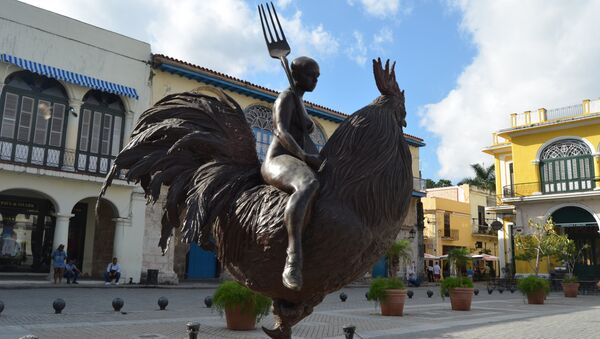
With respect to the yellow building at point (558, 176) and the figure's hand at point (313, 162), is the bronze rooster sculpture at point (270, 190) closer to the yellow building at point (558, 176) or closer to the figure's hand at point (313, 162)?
the figure's hand at point (313, 162)

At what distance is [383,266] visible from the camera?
28594 mm

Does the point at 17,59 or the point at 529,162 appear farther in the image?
the point at 529,162

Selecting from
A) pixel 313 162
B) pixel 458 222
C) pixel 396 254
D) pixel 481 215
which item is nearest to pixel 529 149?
pixel 396 254

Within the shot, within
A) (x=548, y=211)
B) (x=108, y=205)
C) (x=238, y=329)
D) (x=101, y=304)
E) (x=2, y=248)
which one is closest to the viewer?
(x=238, y=329)

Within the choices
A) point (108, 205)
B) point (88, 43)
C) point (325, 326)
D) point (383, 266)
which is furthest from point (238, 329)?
point (383, 266)

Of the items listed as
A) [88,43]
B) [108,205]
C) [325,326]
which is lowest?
[325,326]

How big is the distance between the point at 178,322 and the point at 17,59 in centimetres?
1245

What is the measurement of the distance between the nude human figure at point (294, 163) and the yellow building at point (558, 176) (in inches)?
1067

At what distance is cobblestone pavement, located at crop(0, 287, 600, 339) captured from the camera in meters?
8.02

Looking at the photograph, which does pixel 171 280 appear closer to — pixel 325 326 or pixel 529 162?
pixel 325 326

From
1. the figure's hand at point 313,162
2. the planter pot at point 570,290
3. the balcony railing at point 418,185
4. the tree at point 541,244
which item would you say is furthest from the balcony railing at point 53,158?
the tree at point 541,244

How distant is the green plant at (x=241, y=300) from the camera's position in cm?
843

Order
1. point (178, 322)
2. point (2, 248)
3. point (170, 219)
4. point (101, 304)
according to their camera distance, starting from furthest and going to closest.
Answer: point (2, 248)
point (101, 304)
point (178, 322)
point (170, 219)

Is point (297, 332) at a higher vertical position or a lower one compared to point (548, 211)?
lower
